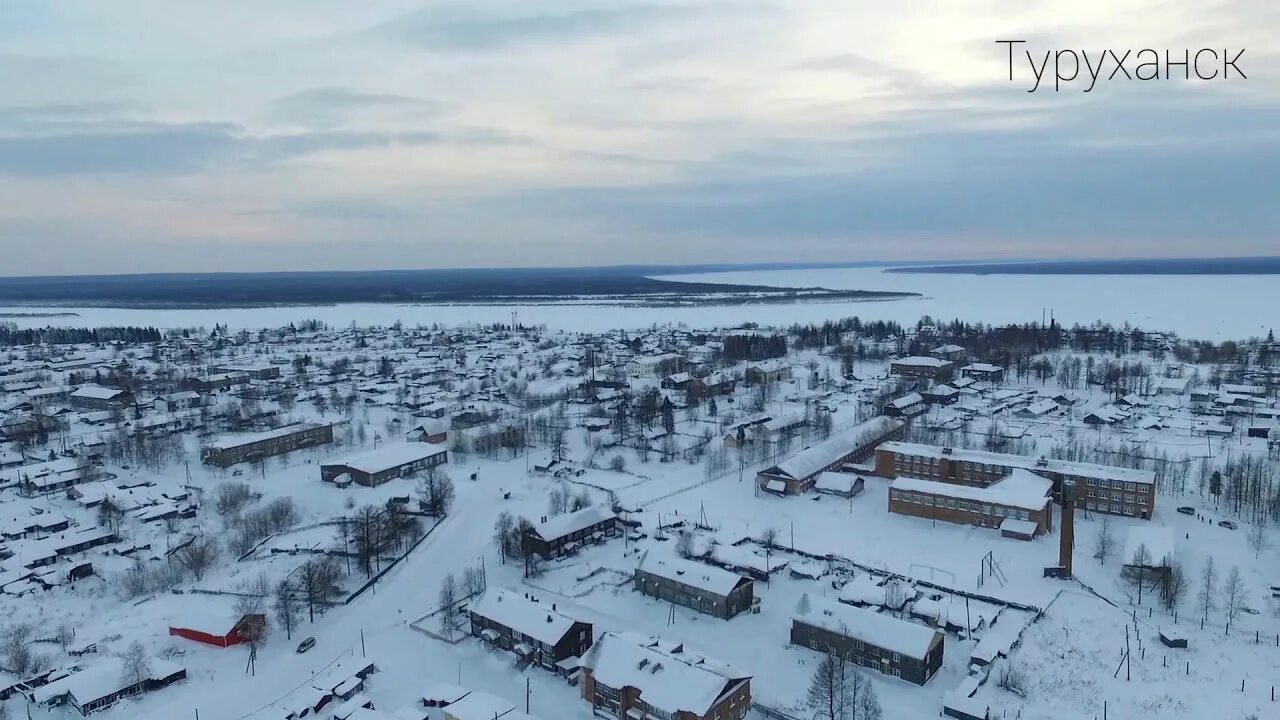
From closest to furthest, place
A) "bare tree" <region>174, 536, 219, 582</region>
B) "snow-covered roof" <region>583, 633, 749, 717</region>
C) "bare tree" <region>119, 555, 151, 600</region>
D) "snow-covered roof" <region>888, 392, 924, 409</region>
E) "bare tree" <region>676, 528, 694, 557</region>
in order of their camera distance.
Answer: "snow-covered roof" <region>583, 633, 749, 717</region> → "bare tree" <region>119, 555, 151, 600</region> → "bare tree" <region>174, 536, 219, 582</region> → "bare tree" <region>676, 528, 694, 557</region> → "snow-covered roof" <region>888, 392, 924, 409</region>

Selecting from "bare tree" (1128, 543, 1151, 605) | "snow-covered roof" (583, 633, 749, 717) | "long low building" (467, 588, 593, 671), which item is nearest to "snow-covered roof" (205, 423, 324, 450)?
"long low building" (467, 588, 593, 671)

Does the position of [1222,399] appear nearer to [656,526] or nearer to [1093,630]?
[1093,630]

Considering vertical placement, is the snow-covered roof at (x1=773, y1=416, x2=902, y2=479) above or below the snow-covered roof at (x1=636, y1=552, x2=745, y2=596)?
above

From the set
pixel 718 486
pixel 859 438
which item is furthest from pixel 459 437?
pixel 859 438

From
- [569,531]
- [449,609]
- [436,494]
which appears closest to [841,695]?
[449,609]

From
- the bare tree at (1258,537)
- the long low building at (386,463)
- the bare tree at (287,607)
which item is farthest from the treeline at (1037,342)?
the bare tree at (287,607)

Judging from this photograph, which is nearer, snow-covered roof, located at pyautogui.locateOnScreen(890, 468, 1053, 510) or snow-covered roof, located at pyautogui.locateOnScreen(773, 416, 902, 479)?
snow-covered roof, located at pyautogui.locateOnScreen(890, 468, 1053, 510)

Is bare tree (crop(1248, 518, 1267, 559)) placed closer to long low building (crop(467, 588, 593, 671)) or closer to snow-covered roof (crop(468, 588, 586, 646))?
long low building (crop(467, 588, 593, 671))

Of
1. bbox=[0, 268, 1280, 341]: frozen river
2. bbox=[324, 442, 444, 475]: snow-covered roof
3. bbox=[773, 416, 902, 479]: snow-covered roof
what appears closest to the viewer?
bbox=[773, 416, 902, 479]: snow-covered roof

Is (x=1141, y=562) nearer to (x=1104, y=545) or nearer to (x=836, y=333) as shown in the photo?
(x=1104, y=545)
